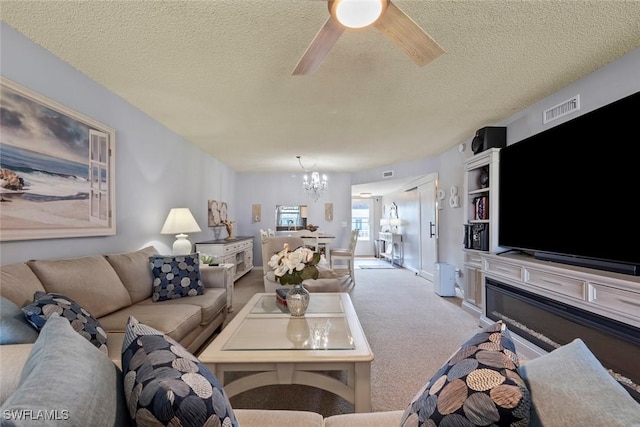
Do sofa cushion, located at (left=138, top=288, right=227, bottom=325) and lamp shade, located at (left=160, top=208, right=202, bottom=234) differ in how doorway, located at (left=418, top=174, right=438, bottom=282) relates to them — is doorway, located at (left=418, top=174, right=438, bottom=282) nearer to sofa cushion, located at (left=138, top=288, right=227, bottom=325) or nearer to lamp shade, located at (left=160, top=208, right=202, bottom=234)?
sofa cushion, located at (left=138, top=288, right=227, bottom=325)

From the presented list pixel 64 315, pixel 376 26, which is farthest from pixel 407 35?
pixel 64 315

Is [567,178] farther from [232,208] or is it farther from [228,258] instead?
[232,208]

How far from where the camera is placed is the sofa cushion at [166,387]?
0.65m

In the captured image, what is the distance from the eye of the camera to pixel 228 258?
487cm

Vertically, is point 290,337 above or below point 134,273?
below

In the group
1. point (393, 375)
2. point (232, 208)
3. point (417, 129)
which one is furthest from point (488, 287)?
point (232, 208)

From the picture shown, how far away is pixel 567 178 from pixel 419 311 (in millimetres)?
2296

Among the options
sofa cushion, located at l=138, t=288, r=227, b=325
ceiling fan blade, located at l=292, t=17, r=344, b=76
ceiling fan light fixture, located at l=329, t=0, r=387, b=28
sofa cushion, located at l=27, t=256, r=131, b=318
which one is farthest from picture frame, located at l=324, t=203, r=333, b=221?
ceiling fan light fixture, located at l=329, t=0, r=387, b=28

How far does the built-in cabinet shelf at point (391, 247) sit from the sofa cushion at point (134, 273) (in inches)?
253

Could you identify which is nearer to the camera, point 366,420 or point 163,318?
point 366,420

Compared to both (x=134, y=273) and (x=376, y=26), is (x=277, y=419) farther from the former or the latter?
(x=134, y=273)

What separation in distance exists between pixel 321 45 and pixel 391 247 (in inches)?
296

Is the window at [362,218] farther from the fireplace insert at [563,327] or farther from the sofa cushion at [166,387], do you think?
the sofa cushion at [166,387]

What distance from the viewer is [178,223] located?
3.43 meters
